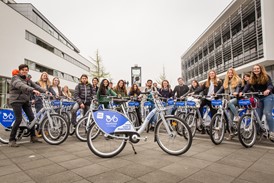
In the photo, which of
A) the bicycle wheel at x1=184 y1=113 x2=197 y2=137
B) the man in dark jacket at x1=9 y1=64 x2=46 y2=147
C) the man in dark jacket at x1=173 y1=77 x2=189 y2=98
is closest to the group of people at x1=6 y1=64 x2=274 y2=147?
the man in dark jacket at x1=9 y1=64 x2=46 y2=147

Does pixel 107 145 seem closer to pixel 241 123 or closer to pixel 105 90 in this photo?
pixel 105 90

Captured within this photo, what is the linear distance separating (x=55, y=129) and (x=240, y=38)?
22.5 meters

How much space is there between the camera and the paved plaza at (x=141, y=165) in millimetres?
2686

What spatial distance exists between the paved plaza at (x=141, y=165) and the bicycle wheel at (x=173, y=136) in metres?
0.15

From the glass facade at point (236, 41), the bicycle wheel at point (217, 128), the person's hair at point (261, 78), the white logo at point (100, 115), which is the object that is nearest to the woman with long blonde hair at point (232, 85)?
the person's hair at point (261, 78)

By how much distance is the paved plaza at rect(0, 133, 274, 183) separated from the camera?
106 inches

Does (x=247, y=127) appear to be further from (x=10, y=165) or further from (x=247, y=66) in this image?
(x=247, y=66)

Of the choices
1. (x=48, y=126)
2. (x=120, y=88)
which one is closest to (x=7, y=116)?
(x=48, y=126)

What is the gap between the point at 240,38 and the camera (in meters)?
21.8

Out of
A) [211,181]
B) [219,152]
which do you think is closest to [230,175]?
[211,181]

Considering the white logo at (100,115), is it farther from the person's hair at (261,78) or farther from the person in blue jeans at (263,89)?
the person's hair at (261,78)

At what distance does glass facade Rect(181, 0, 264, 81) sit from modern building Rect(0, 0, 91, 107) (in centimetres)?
2377

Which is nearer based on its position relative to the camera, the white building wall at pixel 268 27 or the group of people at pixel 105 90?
the group of people at pixel 105 90

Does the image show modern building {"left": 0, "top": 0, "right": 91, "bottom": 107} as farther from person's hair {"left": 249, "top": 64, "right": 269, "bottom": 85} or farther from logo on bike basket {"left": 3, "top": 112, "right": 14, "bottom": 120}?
person's hair {"left": 249, "top": 64, "right": 269, "bottom": 85}
